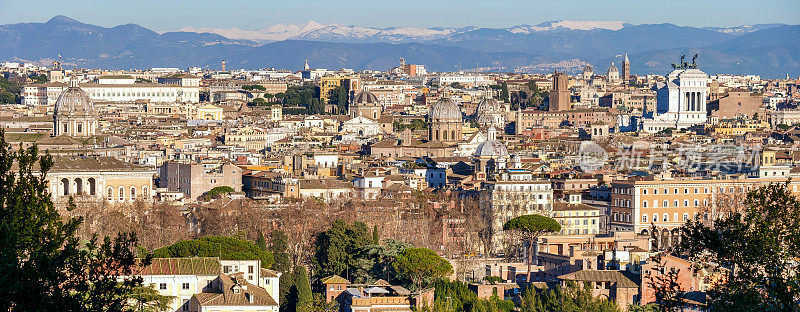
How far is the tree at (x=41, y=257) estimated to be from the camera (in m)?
17.8

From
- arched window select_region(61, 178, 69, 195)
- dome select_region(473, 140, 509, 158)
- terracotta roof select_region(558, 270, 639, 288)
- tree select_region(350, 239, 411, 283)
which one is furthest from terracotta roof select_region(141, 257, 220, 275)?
dome select_region(473, 140, 509, 158)

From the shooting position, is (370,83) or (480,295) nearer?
(480,295)

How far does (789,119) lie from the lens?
12025 cm

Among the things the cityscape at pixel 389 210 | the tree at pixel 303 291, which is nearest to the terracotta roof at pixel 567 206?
the cityscape at pixel 389 210

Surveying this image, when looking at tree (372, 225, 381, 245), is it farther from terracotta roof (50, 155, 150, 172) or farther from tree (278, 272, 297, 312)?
terracotta roof (50, 155, 150, 172)

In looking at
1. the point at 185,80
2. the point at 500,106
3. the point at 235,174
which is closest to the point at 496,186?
the point at 235,174

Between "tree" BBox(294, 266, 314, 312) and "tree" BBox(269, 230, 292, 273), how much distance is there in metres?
1.48

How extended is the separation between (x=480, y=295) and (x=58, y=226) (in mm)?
20972

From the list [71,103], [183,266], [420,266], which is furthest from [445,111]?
[183,266]

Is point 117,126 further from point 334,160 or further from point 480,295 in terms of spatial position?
point 480,295

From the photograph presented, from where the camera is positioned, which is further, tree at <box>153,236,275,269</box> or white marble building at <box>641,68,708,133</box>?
white marble building at <box>641,68,708,133</box>

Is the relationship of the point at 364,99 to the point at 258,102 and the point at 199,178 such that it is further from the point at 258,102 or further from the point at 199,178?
the point at 199,178

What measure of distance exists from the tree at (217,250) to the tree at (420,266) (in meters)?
3.14

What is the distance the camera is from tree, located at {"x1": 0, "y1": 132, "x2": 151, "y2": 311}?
17828mm
